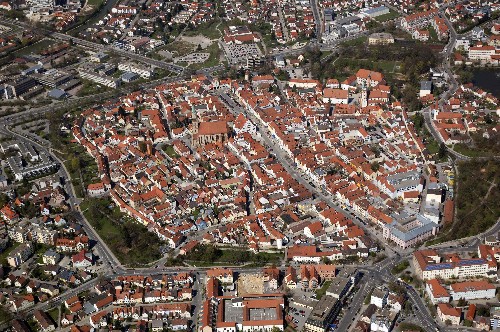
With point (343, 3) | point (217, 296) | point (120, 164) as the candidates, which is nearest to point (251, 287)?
point (217, 296)

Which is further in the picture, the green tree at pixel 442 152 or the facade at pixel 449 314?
the green tree at pixel 442 152

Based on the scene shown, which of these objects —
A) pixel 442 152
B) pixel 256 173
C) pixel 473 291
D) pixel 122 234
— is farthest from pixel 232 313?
pixel 442 152

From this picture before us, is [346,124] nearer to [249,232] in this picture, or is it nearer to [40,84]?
[249,232]

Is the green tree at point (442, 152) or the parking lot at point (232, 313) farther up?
the green tree at point (442, 152)

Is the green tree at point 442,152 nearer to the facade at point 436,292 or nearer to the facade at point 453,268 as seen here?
the facade at point 453,268

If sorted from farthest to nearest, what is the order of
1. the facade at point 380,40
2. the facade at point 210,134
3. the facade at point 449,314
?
the facade at point 380,40, the facade at point 210,134, the facade at point 449,314

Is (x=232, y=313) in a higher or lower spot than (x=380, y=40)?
lower

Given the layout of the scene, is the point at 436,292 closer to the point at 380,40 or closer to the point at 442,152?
the point at 442,152

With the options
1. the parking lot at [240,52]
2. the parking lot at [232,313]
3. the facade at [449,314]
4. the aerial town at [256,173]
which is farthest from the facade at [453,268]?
the parking lot at [240,52]
